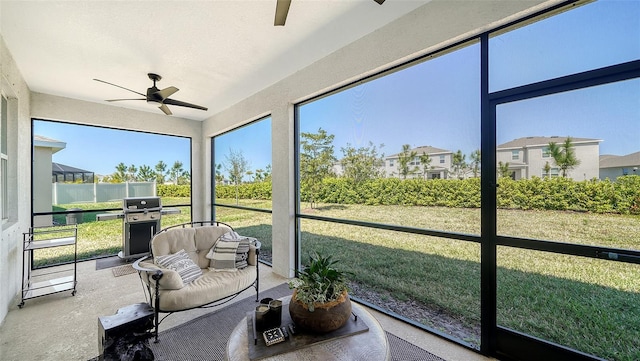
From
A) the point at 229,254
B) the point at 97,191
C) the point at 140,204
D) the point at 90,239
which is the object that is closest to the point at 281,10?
the point at 229,254

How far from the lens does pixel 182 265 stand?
269 cm

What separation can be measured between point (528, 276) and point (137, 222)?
18.3 feet

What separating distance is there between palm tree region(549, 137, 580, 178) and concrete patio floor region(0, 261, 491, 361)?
5.30 feet

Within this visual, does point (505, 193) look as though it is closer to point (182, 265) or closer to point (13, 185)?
point (182, 265)

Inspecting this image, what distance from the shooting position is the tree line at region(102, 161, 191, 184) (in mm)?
5168

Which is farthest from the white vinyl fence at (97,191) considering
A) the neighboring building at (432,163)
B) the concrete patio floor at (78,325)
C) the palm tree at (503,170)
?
the palm tree at (503,170)

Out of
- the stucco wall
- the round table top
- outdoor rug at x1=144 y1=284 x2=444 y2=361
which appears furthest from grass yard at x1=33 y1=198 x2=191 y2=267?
the round table top

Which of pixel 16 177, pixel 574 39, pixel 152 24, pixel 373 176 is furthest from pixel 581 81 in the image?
pixel 16 177

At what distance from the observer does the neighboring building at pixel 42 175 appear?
4297mm

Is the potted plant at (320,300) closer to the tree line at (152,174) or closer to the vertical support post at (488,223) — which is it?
the vertical support post at (488,223)

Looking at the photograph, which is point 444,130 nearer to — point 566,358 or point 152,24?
point 566,358

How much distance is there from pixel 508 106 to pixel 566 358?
1883mm

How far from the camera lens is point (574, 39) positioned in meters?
1.76

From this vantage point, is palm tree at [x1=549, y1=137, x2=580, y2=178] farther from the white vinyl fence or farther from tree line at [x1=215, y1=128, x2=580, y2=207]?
the white vinyl fence
